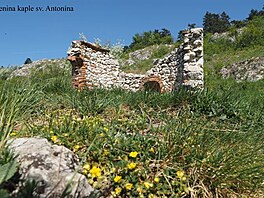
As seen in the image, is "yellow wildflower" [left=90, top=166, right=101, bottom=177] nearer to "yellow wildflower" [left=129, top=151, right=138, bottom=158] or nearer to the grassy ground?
the grassy ground

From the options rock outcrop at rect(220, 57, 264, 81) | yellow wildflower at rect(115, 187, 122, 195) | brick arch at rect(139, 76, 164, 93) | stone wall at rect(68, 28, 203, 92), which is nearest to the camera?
yellow wildflower at rect(115, 187, 122, 195)

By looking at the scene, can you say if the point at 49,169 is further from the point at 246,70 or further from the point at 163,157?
the point at 246,70

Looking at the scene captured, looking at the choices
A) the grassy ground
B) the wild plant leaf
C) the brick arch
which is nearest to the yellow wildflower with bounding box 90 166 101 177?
the grassy ground

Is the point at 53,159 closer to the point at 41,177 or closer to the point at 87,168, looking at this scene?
the point at 41,177

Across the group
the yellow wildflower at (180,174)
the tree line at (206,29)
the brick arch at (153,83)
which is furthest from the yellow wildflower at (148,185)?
the tree line at (206,29)

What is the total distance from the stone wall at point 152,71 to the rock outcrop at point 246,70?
511cm

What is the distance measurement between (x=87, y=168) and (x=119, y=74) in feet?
37.8

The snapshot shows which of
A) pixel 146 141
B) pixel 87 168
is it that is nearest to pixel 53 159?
pixel 87 168

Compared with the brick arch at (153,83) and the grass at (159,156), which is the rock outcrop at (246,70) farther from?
the grass at (159,156)

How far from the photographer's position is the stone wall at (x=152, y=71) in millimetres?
8867

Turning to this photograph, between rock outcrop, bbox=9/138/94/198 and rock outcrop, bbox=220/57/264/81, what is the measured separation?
1409 centimetres

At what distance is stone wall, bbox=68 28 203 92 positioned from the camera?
8.87 m

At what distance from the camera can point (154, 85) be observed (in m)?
13.3

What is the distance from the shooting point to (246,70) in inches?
628
